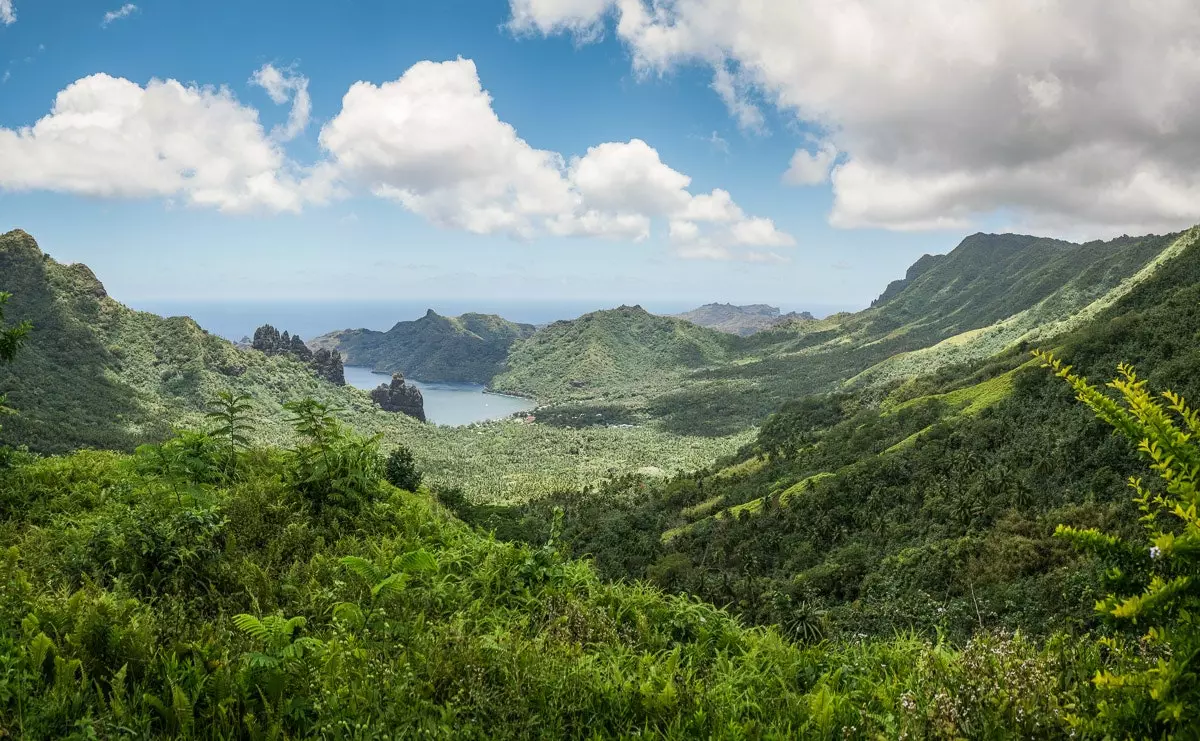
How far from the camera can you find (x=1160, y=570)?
3426mm

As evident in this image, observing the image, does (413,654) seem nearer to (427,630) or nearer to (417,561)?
(427,630)

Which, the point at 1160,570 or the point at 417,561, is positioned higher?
the point at 1160,570

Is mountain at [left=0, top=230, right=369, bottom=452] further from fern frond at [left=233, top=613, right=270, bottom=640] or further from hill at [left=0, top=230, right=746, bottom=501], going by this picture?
fern frond at [left=233, top=613, right=270, bottom=640]

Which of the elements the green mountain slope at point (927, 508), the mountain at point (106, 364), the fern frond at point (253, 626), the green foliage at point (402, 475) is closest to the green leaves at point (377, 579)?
the fern frond at point (253, 626)

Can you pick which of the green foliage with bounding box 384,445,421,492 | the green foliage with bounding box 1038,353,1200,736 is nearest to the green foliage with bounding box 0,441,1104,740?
the green foliage with bounding box 1038,353,1200,736

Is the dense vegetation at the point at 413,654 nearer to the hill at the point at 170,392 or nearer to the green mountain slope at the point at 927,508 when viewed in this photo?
the green mountain slope at the point at 927,508

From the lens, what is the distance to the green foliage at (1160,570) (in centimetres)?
302

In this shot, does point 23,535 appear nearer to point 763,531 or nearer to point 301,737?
point 301,737

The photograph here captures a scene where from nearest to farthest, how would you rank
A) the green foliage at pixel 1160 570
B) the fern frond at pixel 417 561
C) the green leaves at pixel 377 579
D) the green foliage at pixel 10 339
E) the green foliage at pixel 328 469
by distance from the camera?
the green foliage at pixel 1160 570, the green leaves at pixel 377 579, the fern frond at pixel 417 561, the green foliage at pixel 10 339, the green foliage at pixel 328 469

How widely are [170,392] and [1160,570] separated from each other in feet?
643

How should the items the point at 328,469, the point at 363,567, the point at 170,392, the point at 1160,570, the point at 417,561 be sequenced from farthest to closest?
the point at 170,392 → the point at 328,469 → the point at 417,561 → the point at 363,567 → the point at 1160,570

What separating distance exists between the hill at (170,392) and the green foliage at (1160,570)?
363 ft

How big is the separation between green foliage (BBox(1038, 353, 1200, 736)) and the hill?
363ft

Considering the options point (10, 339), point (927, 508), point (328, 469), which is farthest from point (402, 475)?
point (927, 508)
